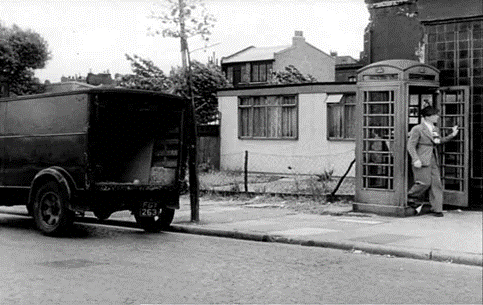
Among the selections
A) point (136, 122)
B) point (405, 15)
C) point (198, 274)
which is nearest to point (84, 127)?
point (136, 122)

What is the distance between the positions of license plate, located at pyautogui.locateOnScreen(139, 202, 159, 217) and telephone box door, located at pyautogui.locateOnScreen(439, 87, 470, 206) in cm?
563

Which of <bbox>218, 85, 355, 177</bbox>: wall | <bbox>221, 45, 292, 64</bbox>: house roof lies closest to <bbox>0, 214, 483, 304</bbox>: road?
<bbox>218, 85, 355, 177</bbox>: wall

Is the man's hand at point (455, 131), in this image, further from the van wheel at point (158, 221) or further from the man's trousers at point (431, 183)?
the van wheel at point (158, 221)

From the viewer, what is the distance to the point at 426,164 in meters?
13.2

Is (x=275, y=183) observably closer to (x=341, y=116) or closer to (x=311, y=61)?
(x=341, y=116)

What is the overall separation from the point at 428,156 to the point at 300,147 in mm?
12567

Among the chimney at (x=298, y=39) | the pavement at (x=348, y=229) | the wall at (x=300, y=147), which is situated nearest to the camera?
the pavement at (x=348, y=229)

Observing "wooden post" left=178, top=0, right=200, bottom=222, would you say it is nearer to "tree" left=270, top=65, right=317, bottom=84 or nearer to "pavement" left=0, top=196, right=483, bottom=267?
"pavement" left=0, top=196, right=483, bottom=267

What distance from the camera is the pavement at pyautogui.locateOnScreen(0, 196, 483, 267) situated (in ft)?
33.4

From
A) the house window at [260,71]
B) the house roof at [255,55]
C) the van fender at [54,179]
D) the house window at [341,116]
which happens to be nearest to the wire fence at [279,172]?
the house window at [341,116]

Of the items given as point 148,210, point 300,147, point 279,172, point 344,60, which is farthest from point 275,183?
point 344,60

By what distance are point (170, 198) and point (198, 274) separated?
461cm

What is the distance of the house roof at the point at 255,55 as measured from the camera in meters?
57.2

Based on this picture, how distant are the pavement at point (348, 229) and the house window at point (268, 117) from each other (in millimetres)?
10030
